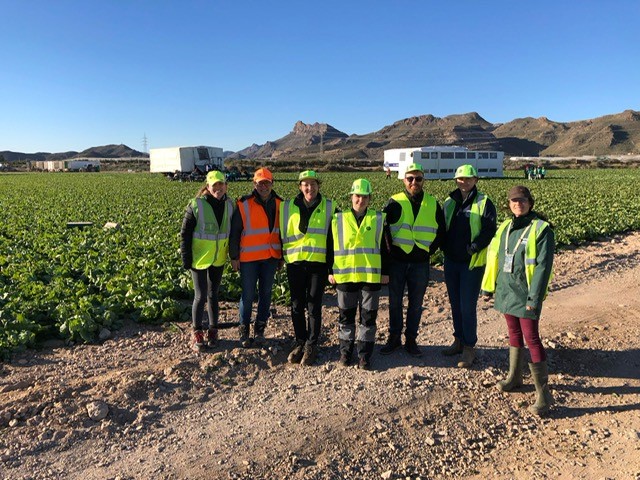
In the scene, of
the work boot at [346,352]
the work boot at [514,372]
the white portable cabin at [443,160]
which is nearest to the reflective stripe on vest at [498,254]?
the work boot at [514,372]

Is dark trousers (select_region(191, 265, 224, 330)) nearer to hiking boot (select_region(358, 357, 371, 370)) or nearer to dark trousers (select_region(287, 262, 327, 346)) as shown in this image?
dark trousers (select_region(287, 262, 327, 346))

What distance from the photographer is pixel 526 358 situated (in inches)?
234

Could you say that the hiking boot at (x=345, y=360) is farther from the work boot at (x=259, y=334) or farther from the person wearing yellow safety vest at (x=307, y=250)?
the work boot at (x=259, y=334)

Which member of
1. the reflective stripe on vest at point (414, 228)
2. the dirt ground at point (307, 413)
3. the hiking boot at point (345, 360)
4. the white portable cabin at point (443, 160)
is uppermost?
the white portable cabin at point (443, 160)

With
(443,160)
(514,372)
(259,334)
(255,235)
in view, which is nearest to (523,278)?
(514,372)

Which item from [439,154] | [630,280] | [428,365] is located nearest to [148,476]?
[428,365]

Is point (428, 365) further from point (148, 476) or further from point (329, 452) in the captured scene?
point (148, 476)

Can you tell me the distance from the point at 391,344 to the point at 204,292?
2.45 metres

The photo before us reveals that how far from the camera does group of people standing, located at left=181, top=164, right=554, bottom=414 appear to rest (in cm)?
520

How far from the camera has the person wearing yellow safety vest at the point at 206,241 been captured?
234 inches

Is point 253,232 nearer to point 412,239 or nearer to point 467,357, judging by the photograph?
point 412,239

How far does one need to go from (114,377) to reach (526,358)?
4.82 m

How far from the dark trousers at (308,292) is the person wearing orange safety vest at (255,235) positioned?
446 mm

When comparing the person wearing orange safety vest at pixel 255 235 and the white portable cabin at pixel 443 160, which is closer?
the person wearing orange safety vest at pixel 255 235
